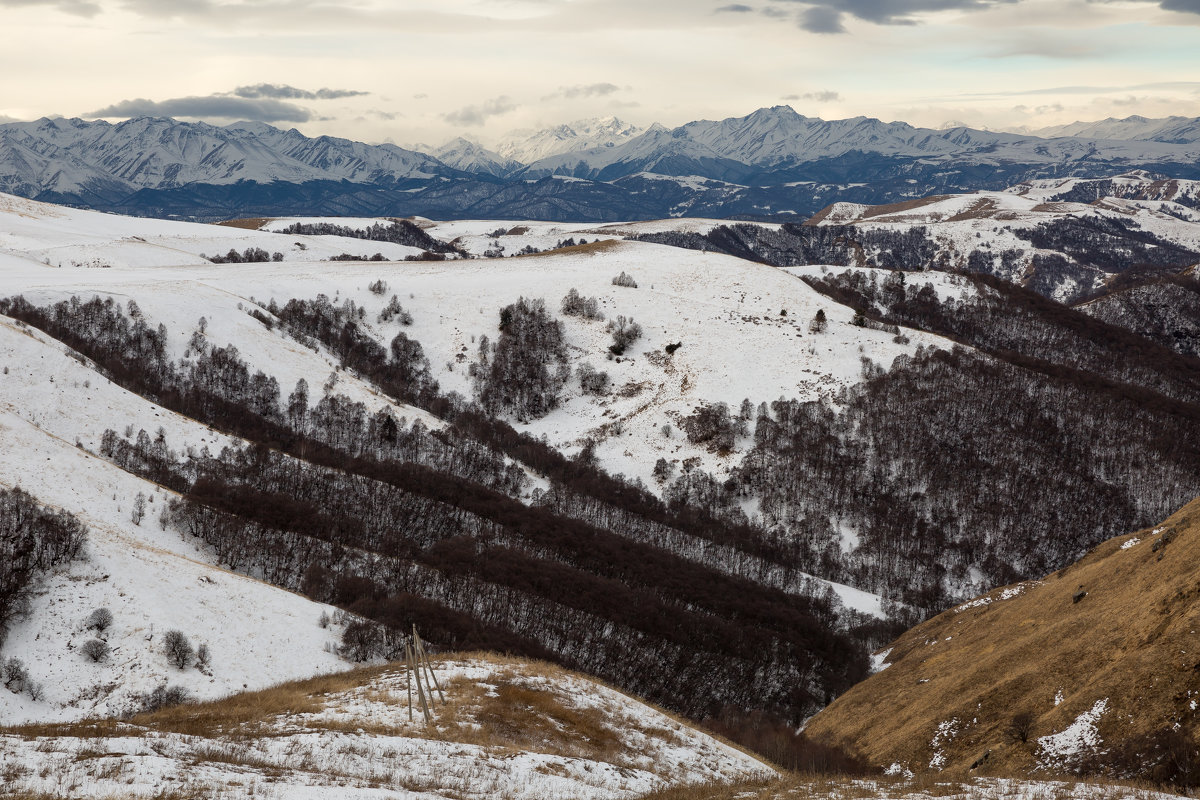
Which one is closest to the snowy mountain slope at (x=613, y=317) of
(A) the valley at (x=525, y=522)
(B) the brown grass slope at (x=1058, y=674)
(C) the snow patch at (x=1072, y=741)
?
(A) the valley at (x=525, y=522)

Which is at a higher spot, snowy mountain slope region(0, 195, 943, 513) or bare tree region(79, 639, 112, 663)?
snowy mountain slope region(0, 195, 943, 513)

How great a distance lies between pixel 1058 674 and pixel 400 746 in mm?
33446

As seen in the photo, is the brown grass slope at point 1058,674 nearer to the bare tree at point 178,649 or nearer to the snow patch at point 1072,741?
the snow patch at point 1072,741

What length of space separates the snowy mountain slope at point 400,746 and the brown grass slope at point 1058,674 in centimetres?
1172

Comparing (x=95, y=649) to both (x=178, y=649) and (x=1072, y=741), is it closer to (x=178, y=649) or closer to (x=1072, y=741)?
(x=178, y=649)

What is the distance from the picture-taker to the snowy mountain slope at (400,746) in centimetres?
2286

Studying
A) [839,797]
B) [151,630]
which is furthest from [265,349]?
[839,797]

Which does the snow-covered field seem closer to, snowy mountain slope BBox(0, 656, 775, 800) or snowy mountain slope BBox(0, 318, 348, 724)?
snowy mountain slope BBox(0, 318, 348, 724)

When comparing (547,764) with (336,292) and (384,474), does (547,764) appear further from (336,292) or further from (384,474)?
(336,292)

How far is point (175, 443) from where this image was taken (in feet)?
335

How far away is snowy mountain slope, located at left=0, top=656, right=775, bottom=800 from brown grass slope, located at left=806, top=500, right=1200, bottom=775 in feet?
38.4

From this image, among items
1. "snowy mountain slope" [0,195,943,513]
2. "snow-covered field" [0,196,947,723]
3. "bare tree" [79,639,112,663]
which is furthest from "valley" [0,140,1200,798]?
"snowy mountain slope" [0,195,943,513]

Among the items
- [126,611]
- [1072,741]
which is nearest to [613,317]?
[126,611]

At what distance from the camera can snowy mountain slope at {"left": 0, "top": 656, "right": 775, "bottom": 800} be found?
2286 cm
